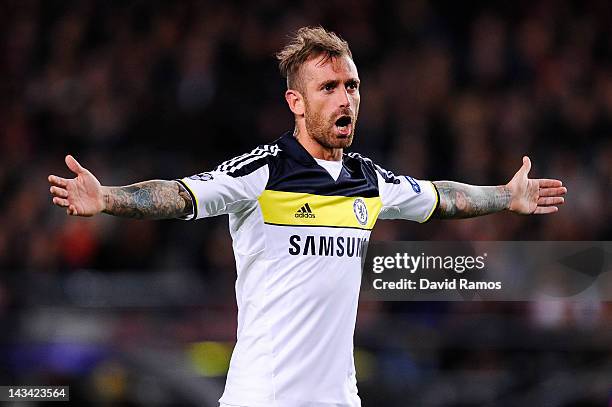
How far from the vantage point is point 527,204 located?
5.61 meters

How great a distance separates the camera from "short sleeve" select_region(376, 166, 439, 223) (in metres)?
5.21

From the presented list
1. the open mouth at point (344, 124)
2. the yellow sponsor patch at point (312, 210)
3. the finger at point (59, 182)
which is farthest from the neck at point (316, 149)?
the finger at point (59, 182)

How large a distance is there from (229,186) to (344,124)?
68cm

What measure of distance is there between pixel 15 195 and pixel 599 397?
6393 mm

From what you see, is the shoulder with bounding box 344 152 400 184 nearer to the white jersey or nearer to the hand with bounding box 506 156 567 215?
the white jersey

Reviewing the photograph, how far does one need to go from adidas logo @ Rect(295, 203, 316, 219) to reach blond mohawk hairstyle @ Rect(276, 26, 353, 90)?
628 millimetres

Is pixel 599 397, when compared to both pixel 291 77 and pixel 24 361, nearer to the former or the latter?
pixel 291 77

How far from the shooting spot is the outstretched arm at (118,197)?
4.05 meters

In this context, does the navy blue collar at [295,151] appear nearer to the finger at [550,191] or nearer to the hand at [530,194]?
the hand at [530,194]

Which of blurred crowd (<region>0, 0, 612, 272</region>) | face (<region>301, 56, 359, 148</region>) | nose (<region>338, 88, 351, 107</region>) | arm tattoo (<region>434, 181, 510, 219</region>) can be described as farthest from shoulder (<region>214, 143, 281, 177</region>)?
blurred crowd (<region>0, 0, 612, 272</region>)

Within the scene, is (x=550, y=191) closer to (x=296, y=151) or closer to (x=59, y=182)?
(x=296, y=151)

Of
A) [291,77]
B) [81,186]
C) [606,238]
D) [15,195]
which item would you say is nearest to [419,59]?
[606,238]

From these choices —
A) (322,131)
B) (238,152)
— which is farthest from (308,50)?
(238,152)

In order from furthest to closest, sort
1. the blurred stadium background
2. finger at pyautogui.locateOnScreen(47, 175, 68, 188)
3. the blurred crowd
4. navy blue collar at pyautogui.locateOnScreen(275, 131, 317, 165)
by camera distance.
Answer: the blurred crowd → the blurred stadium background → navy blue collar at pyautogui.locateOnScreen(275, 131, 317, 165) → finger at pyautogui.locateOnScreen(47, 175, 68, 188)
